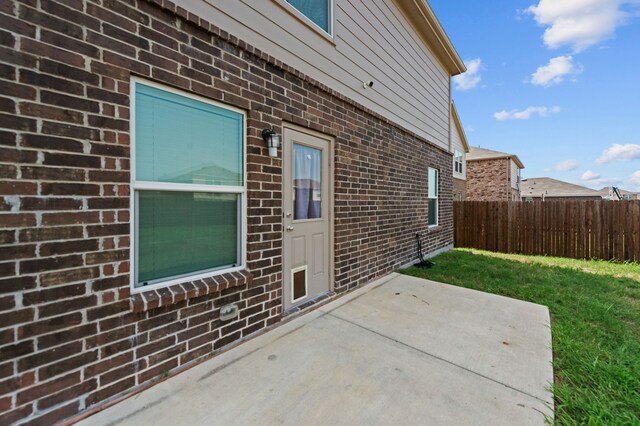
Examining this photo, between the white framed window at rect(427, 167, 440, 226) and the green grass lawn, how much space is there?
43.6 inches

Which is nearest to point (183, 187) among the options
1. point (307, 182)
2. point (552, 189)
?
point (307, 182)

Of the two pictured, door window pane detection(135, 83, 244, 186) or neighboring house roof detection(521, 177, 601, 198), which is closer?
door window pane detection(135, 83, 244, 186)

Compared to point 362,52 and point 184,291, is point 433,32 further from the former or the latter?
point 184,291

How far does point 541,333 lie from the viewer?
3037mm

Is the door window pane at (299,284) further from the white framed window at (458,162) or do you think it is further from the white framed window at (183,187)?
the white framed window at (458,162)

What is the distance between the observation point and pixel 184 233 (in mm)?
2361

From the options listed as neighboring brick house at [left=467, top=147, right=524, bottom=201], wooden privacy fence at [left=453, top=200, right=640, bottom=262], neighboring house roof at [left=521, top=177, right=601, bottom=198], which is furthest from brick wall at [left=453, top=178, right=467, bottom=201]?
neighboring house roof at [left=521, top=177, right=601, bottom=198]

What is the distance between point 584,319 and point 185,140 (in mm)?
4994

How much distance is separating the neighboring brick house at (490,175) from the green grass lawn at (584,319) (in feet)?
42.1

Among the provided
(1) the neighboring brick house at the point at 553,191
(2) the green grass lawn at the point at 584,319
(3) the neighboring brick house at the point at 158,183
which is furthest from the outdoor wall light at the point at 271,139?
(1) the neighboring brick house at the point at 553,191

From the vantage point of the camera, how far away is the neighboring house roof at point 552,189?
30.0 metres

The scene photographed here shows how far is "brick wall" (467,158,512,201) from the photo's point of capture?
61.0 feet

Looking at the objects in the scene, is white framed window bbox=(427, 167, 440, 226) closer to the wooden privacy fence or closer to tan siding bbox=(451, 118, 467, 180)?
the wooden privacy fence

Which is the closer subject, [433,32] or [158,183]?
[158,183]
